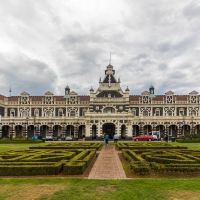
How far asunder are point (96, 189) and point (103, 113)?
51.6m

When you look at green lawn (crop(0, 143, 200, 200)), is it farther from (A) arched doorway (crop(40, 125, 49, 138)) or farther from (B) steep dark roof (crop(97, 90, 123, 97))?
(A) arched doorway (crop(40, 125, 49, 138))

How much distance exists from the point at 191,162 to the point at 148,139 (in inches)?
1457

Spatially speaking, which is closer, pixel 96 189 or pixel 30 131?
pixel 96 189

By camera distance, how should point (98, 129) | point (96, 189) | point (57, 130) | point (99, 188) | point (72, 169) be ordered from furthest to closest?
point (57, 130) → point (98, 129) → point (72, 169) → point (99, 188) → point (96, 189)

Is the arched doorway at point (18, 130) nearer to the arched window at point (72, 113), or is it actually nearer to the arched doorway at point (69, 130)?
the arched doorway at point (69, 130)

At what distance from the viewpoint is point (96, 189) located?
11117mm

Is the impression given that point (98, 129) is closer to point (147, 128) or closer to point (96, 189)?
point (147, 128)

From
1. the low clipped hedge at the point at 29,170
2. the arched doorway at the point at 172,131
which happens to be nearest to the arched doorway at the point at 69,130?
the arched doorway at the point at 172,131

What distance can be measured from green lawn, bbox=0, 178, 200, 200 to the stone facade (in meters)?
48.8

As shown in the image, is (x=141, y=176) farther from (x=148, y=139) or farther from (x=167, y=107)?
(x=167, y=107)

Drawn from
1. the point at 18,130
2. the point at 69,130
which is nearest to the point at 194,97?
the point at 69,130

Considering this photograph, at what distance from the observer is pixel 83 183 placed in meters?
12.1

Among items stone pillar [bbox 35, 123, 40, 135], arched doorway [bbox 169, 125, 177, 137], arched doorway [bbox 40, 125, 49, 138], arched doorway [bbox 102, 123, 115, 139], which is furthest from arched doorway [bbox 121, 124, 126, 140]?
stone pillar [bbox 35, 123, 40, 135]

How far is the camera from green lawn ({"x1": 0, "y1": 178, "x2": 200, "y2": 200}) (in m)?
10.1
